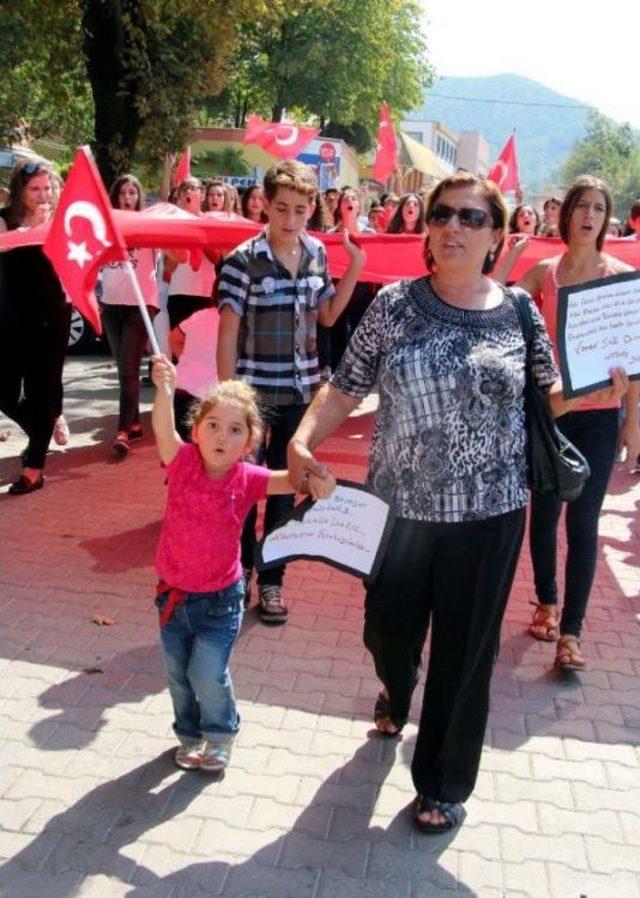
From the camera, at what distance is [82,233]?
3717mm

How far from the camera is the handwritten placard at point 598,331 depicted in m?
2.98

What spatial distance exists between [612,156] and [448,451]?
96444 mm

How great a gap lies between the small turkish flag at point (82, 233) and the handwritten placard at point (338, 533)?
4.24 feet

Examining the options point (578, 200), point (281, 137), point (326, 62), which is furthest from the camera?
point (326, 62)

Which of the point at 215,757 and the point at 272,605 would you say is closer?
the point at 215,757

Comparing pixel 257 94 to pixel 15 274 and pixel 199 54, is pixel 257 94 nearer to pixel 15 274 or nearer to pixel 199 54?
pixel 199 54

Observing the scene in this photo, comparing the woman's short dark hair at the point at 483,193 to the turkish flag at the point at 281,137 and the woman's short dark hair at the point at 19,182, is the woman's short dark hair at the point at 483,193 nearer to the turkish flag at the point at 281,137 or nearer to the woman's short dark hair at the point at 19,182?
the woman's short dark hair at the point at 19,182

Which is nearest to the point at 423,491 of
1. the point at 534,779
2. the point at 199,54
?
the point at 534,779

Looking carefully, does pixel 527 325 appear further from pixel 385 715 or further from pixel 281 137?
pixel 281 137

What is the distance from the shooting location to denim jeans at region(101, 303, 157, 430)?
7461mm

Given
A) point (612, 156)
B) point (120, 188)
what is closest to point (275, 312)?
point (120, 188)

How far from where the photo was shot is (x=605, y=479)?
163 inches

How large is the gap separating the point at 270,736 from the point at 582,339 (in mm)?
1815

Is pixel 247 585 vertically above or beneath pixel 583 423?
beneath
